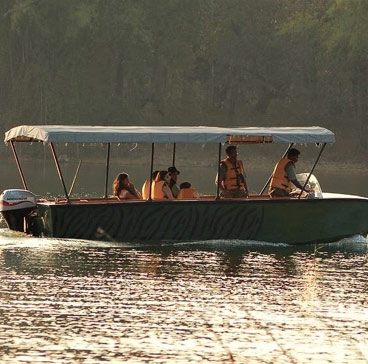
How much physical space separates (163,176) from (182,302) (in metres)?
6.66

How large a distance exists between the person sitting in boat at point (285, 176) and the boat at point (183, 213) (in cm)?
29

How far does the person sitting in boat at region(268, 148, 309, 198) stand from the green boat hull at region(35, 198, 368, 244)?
0.62 m

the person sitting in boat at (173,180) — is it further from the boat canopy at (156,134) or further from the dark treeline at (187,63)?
the dark treeline at (187,63)

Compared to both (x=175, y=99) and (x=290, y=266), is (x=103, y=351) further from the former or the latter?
(x=175, y=99)

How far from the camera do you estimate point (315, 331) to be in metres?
16.0

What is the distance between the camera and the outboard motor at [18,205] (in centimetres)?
2398

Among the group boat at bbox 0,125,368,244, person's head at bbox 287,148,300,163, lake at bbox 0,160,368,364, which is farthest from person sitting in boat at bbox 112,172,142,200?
person's head at bbox 287,148,300,163

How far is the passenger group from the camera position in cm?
2427

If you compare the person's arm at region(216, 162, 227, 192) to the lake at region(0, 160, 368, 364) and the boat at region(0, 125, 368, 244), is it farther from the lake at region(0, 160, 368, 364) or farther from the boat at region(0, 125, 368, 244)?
the lake at region(0, 160, 368, 364)

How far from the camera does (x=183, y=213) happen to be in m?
23.7

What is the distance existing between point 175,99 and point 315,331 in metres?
53.4

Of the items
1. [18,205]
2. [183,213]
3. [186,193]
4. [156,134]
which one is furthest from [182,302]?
[18,205]

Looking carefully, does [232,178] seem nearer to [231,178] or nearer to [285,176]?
[231,178]

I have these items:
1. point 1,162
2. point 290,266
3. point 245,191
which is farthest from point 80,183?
point 290,266
